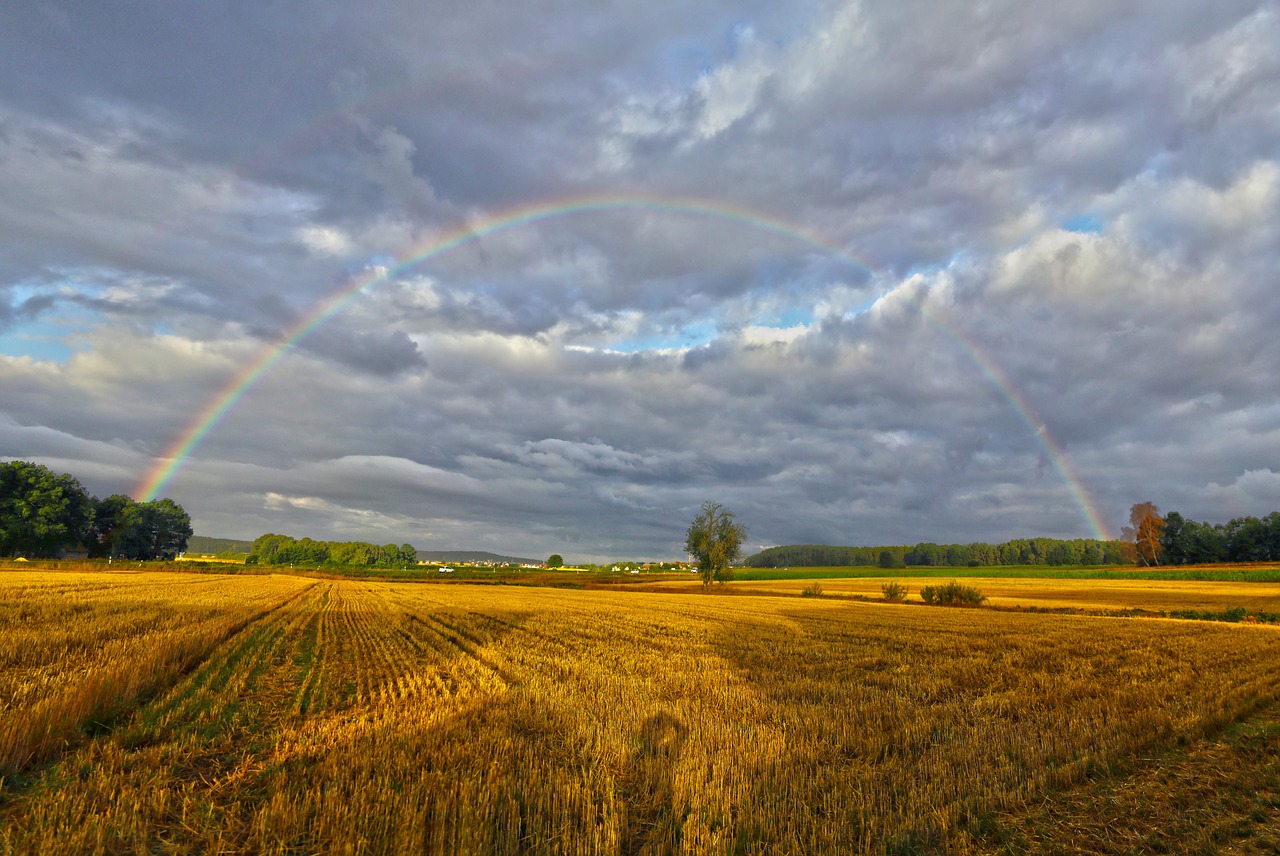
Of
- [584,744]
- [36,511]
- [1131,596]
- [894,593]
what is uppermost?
[36,511]

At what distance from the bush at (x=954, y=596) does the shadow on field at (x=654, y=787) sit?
60.4 m

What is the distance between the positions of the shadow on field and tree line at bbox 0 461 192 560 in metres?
155

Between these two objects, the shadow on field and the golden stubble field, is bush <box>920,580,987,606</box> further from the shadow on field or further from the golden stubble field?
the shadow on field

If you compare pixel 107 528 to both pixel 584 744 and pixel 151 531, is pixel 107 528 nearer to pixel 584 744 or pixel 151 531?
pixel 151 531

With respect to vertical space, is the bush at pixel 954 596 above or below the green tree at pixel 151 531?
below

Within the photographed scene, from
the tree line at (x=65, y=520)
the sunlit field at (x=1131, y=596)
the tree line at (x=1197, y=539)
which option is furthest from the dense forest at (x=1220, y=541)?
the tree line at (x=65, y=520)

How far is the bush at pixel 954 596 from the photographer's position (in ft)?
197

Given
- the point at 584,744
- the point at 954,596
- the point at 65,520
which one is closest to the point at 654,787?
the point at 584,744

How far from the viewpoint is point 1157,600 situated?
5912 cm

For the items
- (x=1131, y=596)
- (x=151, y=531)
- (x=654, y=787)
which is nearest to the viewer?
(x=654, y=787)

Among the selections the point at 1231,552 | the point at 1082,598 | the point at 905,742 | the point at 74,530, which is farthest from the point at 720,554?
the point at 74,530

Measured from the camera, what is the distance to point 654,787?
780 centimetres

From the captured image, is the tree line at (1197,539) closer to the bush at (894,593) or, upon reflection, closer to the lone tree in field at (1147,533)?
the lone tree in field at (1147,533)

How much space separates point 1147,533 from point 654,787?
175m
